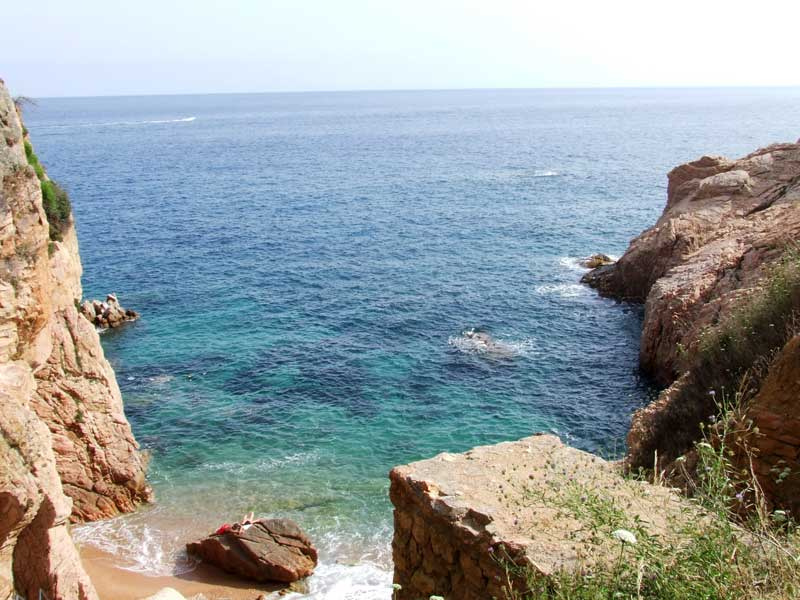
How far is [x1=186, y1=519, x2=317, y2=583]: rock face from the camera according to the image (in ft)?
77.3

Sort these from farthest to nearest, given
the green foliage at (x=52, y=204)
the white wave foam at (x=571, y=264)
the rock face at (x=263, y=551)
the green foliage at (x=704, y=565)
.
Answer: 1. the white wave foam at (x=571, y=264)
2. the green foliage at (x=52, y=204)
3. the rock face at (x=263, y=551)
4. the green foliage at (x=704, y=565)

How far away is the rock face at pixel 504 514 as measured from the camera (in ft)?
35.1

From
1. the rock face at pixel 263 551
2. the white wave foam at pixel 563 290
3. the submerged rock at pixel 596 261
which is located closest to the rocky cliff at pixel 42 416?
the rock face at pixel 263 551

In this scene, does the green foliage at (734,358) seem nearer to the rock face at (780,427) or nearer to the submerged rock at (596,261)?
the rock face at (780,427)

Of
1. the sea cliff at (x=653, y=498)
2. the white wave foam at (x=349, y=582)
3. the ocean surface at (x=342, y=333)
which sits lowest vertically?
the white wave foam at (x=349, y=582)

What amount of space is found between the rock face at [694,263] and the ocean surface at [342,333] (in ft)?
8.02

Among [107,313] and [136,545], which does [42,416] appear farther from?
[107,313]

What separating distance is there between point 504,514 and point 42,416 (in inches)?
817

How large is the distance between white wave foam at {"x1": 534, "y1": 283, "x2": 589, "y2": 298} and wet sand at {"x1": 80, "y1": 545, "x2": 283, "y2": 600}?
104 feet

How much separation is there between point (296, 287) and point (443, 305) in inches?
456

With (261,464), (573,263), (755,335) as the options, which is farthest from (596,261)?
(755,335)

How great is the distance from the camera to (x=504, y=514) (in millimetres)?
12375

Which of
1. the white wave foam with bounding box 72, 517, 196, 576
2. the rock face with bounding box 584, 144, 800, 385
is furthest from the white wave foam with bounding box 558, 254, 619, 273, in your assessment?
the white wave foam with bounding box 72, 517, 196, 576

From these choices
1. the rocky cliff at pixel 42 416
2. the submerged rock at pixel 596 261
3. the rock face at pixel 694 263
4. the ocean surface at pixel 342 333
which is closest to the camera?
the rocky cliff at pixel 42 416
